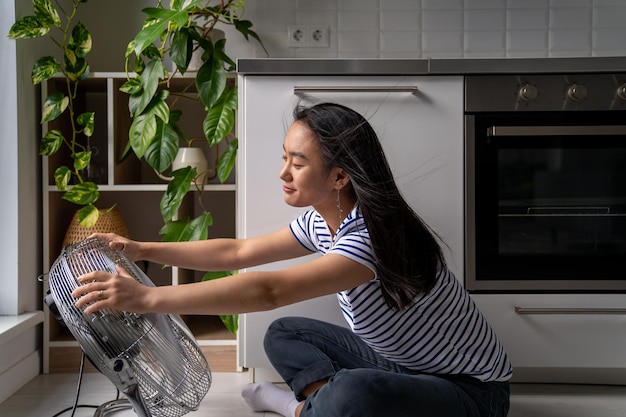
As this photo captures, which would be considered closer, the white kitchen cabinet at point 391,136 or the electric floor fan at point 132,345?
the electric floor fan at point 132,345

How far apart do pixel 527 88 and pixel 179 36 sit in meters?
0.98

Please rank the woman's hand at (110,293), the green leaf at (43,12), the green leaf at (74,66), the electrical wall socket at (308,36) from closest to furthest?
the woman's hand at (110,293)
the green leaf at (43,12)
the green leaf at (74,66)
the electrical wall socket at (308,36)

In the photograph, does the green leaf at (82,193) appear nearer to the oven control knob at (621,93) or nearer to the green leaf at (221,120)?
the green leaf at (221,120)

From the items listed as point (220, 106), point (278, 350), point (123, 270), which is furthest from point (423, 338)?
point (220, 106)

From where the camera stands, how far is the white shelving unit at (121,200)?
197cm

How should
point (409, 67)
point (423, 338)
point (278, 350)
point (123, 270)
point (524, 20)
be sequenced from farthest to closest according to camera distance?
1. point (524, 20)
2. point (409, 67)
3. point (278, 350)
4. point (423, 338)
5. point (123, 270)

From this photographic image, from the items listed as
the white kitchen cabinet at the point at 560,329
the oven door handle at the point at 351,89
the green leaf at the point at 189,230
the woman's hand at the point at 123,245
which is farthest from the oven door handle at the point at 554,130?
the woman's hand at the point at 123,245

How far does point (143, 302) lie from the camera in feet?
3.41

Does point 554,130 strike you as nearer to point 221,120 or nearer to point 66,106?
point 221,120

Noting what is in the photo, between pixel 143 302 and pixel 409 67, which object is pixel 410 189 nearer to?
pixel 409 67

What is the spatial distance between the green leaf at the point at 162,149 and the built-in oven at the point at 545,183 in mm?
830

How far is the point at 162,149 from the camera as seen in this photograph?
1880 millimetres

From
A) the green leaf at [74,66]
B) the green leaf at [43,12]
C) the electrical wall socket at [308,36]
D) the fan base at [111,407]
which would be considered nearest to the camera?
the fan base at [111,407]

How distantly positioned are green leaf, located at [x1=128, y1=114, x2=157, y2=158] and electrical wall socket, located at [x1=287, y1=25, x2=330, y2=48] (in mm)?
692
